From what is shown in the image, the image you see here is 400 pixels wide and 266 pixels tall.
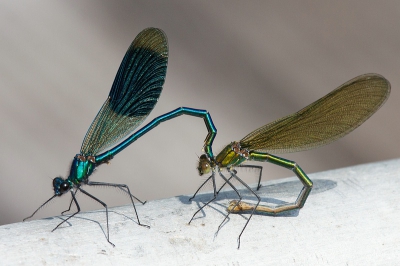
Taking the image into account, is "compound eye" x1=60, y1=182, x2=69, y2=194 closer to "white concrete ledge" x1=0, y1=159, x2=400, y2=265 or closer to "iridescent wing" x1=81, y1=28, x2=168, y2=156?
"iridescent wing" x1=81, y1=28, x2=168, y2=156

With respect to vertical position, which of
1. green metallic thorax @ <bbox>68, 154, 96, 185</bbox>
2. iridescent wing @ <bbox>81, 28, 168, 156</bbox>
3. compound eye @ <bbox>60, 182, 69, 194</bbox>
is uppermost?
iridescent wing @ <bbox>81, 28, 168, 156</bbox>

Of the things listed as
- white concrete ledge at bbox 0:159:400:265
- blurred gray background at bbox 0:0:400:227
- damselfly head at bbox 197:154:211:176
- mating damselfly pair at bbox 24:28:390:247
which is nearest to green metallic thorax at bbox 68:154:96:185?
mating damselfly pair at bbox 24:28:390:247

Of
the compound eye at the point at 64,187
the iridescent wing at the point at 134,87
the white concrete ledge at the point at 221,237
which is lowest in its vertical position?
the white concrete ledge at the point at 221,237

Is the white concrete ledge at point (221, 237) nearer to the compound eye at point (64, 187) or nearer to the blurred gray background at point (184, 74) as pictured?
the compound eye at point (64, 187)

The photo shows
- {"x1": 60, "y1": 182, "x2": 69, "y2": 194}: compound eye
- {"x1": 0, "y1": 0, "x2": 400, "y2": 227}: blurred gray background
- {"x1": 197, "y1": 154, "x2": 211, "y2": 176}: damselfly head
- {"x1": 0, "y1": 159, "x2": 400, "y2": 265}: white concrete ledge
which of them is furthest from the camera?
{"x1": 0, "y1": 0, "x2": 400, "y2": 227}: blurred gray background

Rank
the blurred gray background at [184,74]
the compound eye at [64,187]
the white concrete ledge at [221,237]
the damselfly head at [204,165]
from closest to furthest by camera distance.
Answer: the white concrete ledge at [221,237], the compound eye at [64,187], the damselfly head at [204,165], the blurred gray background at [184,74]

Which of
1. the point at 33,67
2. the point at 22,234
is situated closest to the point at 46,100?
the point at 33,67

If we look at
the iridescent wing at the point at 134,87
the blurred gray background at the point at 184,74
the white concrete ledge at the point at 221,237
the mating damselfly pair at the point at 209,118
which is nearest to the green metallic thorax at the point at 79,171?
the mating damselfly pair at the point at 209,118
